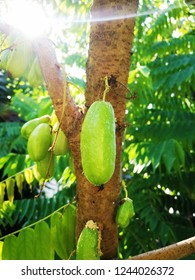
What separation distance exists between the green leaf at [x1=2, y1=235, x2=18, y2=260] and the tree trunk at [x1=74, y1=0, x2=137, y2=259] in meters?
0.31

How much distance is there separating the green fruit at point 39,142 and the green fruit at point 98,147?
245 millimetres

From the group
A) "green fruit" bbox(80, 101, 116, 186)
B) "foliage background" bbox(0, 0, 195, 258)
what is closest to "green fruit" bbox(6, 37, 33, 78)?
"green fruit" bbox(80, 101, 116, 186)

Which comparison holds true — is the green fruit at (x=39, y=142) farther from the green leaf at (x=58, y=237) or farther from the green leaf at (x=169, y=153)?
the green leaf at (x=169, y=153)

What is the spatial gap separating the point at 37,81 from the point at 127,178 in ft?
5.93

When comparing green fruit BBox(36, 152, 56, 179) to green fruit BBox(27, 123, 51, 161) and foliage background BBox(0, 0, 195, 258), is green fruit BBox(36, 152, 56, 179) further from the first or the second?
foliage background BBox(0, 0, 195, 258)

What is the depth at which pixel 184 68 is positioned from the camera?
9.05 feet

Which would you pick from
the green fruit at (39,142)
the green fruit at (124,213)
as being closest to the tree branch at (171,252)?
the green fruit at (124,213)

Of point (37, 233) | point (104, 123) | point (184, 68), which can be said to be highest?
point (184, 68)

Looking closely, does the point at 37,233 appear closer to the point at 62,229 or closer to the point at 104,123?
the point at 62,229

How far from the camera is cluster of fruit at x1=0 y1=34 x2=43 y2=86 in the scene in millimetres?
1109

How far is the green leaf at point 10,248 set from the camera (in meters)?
1.20

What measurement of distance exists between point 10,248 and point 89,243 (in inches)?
13.3
